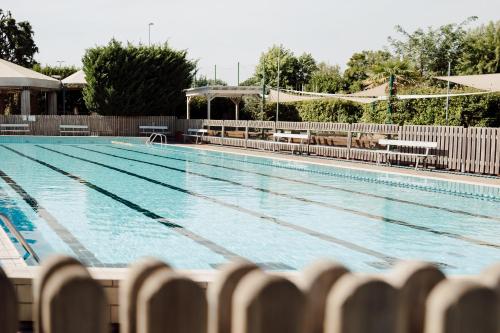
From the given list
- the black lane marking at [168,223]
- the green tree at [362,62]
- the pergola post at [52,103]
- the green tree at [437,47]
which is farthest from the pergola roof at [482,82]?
the green tree at [437,47]

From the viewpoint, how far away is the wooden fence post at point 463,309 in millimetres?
1166

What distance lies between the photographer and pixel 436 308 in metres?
1.18

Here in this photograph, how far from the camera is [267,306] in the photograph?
119cm

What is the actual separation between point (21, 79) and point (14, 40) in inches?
1016

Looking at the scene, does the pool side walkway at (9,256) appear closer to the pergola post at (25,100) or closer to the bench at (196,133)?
the bench at (196,133)

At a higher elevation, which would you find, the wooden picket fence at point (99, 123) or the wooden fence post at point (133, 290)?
the wooden fence post at point (133, 290)

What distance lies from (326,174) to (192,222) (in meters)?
7.43

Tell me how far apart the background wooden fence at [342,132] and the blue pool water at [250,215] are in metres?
2.07

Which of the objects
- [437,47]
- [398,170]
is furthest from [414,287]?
[437,47]

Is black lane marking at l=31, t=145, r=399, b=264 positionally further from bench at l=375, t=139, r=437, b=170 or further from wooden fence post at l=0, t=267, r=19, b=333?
bench at l=375, t=139, r=437, b=170

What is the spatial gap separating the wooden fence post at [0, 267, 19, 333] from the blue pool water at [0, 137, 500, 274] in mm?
5289

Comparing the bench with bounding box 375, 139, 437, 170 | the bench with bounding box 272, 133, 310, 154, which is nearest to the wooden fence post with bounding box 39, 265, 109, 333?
the bench with bounding box 375, 139, 437, 170

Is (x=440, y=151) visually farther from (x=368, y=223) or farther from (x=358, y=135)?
(x=368, y=223)

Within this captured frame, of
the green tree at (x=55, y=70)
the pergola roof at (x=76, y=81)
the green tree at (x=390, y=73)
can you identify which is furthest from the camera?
the green tree at (x=55, y=70)
